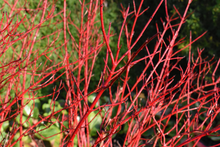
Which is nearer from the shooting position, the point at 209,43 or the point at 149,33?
the point at 209,43

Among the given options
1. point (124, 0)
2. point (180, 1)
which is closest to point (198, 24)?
point (180, 1)

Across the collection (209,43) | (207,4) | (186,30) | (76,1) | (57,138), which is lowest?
(57,138)

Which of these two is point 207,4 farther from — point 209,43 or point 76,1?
point 76,1

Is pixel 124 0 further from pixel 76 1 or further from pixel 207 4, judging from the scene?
pixel 207 4

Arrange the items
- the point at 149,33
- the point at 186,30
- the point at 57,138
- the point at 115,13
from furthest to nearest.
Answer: the point at 115,13, the point at 149,33, the point at 186,30, the point at 57,138

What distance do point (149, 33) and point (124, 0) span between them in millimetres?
883

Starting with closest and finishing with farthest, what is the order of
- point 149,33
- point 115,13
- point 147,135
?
point 147,135, point 149,33, point 115,13

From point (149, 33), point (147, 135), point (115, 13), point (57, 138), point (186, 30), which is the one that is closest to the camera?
point (57, 138)

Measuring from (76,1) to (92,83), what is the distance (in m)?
1.69

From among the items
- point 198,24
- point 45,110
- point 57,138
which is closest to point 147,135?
point 57,138

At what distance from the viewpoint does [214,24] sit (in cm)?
356

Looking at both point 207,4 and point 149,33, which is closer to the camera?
point 207,4

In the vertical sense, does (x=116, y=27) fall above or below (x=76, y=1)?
below

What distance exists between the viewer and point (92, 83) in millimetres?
4766
